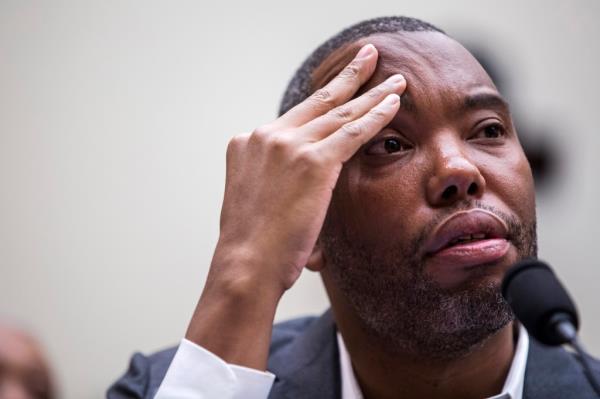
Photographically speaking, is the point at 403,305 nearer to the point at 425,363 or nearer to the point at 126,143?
the point at 425,363

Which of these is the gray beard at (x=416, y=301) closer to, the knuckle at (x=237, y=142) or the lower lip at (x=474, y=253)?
the lower lip at (x=474, y=253)

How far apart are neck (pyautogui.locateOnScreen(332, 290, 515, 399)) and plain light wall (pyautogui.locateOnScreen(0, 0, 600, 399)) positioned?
4.32 feet

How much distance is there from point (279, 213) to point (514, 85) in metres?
2.06

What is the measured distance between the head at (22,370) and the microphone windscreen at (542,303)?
0.80 m

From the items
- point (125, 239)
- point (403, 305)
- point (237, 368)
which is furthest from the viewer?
point (125, 239)

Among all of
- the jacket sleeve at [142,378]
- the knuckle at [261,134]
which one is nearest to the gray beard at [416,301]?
the knuckle at [261,134]

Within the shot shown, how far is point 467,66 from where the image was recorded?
1.52 m

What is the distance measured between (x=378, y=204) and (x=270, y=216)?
24 centimetres

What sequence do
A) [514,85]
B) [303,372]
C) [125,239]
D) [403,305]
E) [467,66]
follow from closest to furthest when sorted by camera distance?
[403,305]
[467,66]
[303,372]
[125,239]
[514,85]

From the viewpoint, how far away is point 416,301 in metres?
1.37

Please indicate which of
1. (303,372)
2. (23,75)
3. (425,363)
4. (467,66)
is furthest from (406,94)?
(23,75)

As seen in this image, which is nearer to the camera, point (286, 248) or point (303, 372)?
point (286, 248)

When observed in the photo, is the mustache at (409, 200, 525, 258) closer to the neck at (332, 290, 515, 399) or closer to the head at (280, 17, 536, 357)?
the head at (280, 17, 536, 357)

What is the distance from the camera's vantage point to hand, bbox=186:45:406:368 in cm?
129
